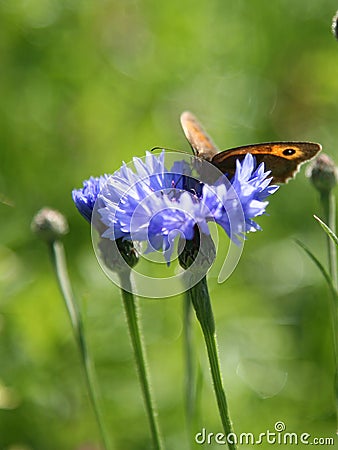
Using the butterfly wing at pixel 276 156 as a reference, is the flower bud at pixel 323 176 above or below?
above

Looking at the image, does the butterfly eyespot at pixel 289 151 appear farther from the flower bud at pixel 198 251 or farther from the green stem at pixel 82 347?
the green stem at pixel 82 347

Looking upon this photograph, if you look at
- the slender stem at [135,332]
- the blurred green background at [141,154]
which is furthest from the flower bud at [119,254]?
the blurred green background at [141,154]

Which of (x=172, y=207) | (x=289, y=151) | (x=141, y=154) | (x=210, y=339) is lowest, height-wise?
(x=210, y=339)

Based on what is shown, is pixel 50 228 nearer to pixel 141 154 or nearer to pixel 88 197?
pixel 88 197

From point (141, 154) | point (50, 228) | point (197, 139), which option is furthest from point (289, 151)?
point (141, 154)

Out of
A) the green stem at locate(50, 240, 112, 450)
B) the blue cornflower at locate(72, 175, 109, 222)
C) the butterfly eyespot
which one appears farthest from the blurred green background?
the butterfly eyespot

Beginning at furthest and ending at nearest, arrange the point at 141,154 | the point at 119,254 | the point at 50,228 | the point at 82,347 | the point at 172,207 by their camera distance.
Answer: the point at 141,154 < the point at 50,228 < the point at 82,347 < the point at 119,254 < the point at 172,207

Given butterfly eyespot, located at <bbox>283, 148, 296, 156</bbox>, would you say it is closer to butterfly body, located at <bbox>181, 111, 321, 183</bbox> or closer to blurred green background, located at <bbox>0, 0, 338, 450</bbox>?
butterfly body, located at <bbox>181, 111, 321, 183</bbox>
